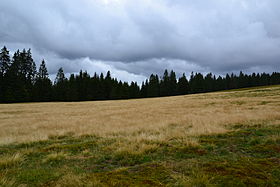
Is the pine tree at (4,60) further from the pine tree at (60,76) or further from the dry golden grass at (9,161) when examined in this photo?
the dry golden grass at (9,161)

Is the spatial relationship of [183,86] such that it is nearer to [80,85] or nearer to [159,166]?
[80,85]

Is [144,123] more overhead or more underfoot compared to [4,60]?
more underfoot

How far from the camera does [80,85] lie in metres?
70.1

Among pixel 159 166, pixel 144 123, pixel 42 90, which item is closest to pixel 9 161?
pixel 159 166

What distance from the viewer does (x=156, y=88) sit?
8219 cm

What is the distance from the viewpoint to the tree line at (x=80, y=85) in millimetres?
53844

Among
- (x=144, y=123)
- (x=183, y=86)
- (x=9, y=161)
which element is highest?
(x=183, y=86)

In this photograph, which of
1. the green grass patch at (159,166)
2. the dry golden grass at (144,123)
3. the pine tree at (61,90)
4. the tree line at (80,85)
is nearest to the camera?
the green grass patch at (159,166)

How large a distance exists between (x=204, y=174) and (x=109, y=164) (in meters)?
2.47

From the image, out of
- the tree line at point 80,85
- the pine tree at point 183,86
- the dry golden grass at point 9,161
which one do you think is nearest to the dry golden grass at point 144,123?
the dry golden grass at point 9,161

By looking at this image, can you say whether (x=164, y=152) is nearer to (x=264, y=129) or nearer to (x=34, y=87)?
(x=264, y=129)

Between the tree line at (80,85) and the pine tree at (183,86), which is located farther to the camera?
the pine tree at (183,86)

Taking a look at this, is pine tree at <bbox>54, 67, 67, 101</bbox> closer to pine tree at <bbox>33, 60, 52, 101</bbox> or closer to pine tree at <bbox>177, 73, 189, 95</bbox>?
pine tree at <bbox>33, 60, 52, 101</bbox>

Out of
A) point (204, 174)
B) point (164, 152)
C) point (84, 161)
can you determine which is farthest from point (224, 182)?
point (84, 161)
